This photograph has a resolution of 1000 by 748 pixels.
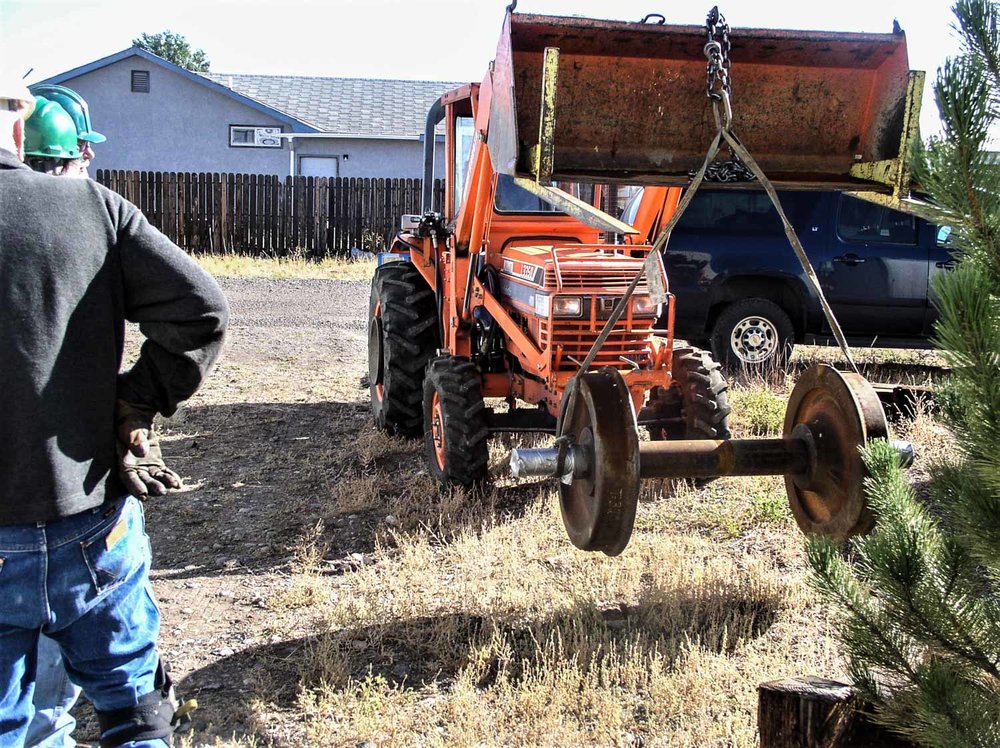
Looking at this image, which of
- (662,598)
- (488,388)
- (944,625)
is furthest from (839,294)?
(944,625)

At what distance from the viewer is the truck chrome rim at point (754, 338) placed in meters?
9.95

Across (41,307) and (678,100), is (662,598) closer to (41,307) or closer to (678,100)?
(678,100)

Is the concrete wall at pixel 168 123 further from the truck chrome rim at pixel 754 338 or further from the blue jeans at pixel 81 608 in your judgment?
the blue jeans at pixel 81 608

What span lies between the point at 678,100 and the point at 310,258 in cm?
1891

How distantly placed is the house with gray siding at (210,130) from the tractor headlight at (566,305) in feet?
74.9

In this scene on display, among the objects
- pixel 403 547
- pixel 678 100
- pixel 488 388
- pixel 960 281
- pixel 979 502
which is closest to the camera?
pixel 960 281

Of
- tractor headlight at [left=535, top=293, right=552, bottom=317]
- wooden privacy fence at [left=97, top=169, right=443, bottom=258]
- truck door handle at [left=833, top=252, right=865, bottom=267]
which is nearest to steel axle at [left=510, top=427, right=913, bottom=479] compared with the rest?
tractor headlight at [left=535, top=293, right=552, bottom=317]

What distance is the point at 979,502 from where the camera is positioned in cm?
216

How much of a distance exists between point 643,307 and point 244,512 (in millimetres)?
2789

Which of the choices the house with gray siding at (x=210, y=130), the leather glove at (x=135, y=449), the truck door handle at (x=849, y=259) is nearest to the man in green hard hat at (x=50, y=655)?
the leather glove at (x=135, y=449)

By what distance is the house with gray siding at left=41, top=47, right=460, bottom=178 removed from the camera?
28.6 metres

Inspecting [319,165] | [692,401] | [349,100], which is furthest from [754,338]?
[349,100]

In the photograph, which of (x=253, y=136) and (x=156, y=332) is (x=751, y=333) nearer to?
(x=156, y=332)

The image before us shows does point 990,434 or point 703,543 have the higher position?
point 990,434
